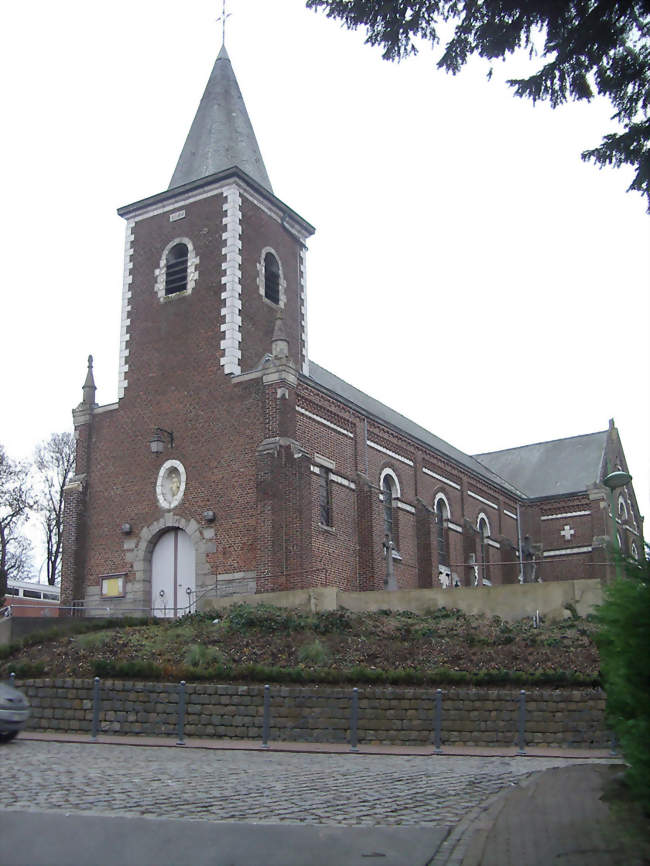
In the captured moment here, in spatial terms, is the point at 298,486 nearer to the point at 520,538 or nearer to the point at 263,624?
the point at 263,624

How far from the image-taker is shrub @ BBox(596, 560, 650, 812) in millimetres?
6129

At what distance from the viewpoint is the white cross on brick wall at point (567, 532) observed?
4584cm

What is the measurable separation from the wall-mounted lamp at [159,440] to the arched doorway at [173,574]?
234 centimetres

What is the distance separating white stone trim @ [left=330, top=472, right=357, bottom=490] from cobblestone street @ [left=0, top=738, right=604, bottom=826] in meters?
14.4

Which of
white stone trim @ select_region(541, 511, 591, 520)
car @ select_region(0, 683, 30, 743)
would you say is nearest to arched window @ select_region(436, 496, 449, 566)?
white stone trim @ select_region(541, 511, 591, 520)

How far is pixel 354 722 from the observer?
1606 cm

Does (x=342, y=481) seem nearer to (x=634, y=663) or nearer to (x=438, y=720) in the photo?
(x=438, y=720)

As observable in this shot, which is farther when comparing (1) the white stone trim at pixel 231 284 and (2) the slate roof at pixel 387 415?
(2) the slate roof at pixel 387 415

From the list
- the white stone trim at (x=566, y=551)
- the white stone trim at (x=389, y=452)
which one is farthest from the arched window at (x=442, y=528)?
the white stone trim at (x=566, y=551)

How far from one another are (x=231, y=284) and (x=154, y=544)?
777 centimetres

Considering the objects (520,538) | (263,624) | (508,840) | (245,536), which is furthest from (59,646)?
(520,538)

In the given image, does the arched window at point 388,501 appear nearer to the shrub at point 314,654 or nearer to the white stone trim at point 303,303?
the white stone trim at point 303,303

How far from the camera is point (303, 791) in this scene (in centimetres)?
1054

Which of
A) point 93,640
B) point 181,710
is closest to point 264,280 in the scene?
point 93,640
